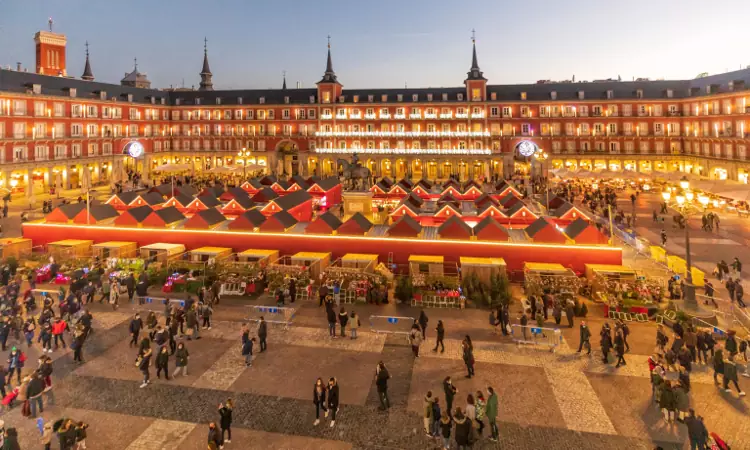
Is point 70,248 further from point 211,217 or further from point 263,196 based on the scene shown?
point 263,196

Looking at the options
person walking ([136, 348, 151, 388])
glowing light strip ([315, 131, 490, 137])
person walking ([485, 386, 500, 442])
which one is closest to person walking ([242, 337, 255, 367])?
person walking ([136, 348, 151, 388])

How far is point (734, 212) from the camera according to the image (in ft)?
136

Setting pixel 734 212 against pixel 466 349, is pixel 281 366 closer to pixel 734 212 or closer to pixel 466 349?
pixel 466 349

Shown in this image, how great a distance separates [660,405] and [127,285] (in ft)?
72.7

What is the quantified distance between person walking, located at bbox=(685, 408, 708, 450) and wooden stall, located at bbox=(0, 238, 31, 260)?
32834 millimetres

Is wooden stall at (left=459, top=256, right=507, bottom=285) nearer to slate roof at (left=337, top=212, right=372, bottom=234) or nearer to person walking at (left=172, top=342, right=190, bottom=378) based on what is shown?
slate roof at (left=337, top=212, right=372, bottom=234)

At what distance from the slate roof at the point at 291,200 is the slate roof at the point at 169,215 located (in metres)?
6.86

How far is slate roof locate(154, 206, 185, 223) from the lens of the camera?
1159 inches

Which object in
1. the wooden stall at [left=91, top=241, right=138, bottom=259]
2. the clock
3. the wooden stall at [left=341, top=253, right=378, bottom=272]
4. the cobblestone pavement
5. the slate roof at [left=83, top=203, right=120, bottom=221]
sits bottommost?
the cobblestone pavement

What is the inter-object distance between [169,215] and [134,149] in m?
46.7

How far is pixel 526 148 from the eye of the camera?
69.9 metres

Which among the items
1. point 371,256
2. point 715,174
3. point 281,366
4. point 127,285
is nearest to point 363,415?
point 281,366

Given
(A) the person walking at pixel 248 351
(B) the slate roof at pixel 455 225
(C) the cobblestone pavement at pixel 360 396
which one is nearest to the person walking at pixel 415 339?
(C) the cobblestone pavement at pixel 360 396

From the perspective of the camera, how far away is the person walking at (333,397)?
11.7 m
